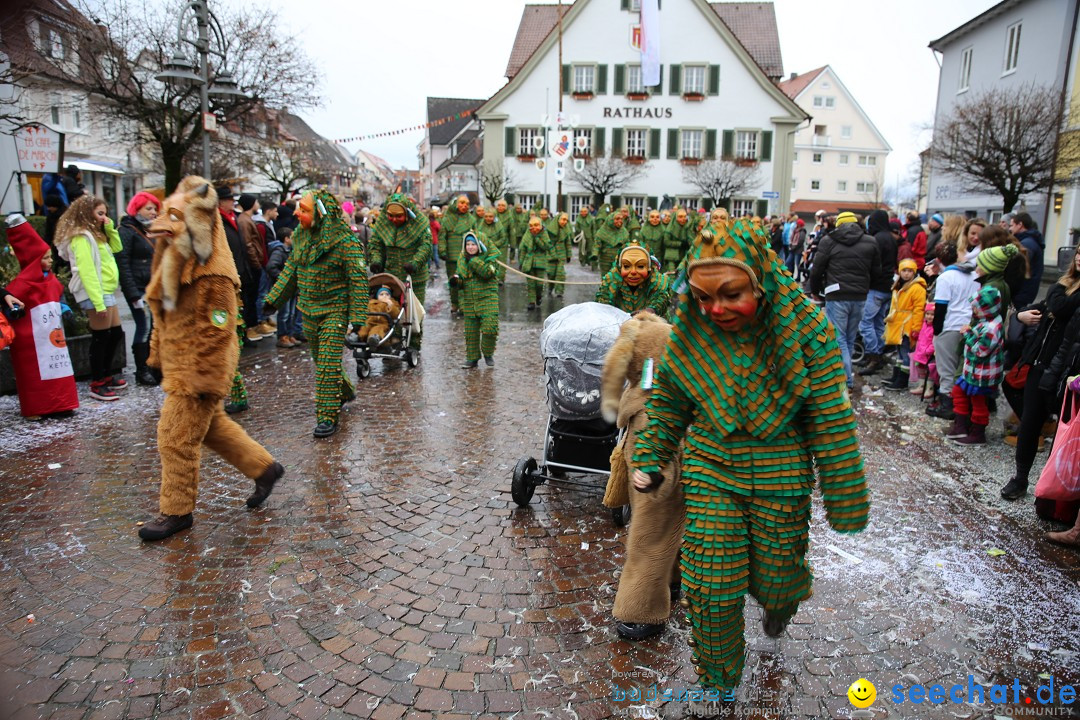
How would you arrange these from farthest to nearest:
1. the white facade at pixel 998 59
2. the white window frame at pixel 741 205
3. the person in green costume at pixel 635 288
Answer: the white window frame at pixel 741 205, the white facade at pixel 998 59, the person in green costume at pixel 635 288

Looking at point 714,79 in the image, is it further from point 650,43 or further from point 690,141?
point 650,43

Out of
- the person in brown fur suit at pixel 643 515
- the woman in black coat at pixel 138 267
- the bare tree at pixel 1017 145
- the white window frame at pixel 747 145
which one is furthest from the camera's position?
the white window frame at pixel 747 145

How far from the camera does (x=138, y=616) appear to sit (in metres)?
3.56

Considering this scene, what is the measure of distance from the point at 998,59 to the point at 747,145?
41.6 feet

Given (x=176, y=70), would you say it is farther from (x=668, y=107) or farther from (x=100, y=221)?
(x=668, y=107)

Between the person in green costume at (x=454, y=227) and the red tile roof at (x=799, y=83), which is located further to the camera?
the red tile roof at (x=799, y=83)

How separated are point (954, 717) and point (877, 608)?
0.84 meters

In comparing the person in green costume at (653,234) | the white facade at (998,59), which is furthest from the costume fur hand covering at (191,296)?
the white facade at (998,59)

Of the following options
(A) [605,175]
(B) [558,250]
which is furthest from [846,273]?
(A) [605,175]

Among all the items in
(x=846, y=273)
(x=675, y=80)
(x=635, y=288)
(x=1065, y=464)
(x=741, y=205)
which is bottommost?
(x=1065, y=464)

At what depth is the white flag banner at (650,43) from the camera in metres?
33.8

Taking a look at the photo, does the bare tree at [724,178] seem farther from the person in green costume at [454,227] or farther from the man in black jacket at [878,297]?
the man in black jacket at [878,297]

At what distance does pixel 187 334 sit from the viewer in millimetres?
4465

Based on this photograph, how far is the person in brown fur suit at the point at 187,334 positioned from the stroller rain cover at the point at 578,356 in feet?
7.03
